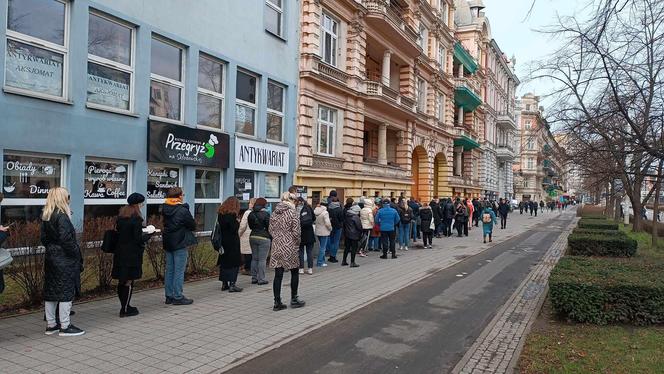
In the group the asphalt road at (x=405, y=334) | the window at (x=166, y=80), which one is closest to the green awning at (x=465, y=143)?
the window at (x=166, y=80)

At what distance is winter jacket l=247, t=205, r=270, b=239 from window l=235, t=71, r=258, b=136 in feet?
23.9

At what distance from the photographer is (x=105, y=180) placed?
1238 cm

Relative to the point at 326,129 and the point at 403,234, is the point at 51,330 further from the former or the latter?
the point at 326,129

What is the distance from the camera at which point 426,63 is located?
116 feet

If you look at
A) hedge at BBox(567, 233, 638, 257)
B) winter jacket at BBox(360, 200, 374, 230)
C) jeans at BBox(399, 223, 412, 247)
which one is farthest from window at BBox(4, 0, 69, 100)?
hedge at BBox(567, 233, 638, 257)

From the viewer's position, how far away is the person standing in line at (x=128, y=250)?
735cm

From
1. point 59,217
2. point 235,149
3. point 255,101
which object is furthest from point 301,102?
point 59,217

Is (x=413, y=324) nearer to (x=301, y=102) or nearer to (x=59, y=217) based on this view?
(x=59, y=217)

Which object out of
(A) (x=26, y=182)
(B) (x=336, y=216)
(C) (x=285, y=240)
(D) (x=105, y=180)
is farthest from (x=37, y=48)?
(B) (x=336, y=216)

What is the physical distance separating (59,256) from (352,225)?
27.6 ft

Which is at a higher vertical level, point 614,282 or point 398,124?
point 398,124

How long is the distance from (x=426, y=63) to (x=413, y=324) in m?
30.0

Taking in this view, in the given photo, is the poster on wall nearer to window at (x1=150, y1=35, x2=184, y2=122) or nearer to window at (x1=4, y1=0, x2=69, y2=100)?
window at (x1=4, y1=0, x2=69, y2=100)

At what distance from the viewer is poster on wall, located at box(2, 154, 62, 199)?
33.4 feet
